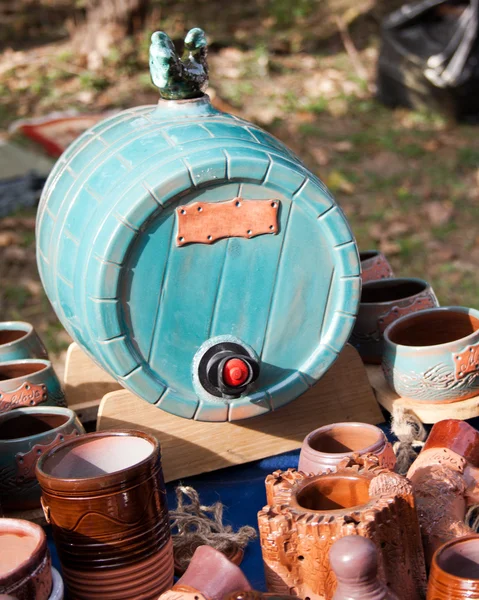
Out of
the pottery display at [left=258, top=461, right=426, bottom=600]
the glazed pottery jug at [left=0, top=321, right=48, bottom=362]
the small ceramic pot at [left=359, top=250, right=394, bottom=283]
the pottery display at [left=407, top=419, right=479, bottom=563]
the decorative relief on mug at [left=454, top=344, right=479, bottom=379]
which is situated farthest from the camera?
the small ceramic pot at [left=359, top=250, right=394, bottom=283]

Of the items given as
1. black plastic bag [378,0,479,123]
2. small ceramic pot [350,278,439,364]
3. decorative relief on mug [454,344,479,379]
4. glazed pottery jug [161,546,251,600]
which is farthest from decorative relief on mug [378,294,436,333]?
black plastic bag [378,0,479,123]

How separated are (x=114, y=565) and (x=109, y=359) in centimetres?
41

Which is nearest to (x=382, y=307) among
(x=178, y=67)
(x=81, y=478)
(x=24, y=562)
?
(x=178, y=67)

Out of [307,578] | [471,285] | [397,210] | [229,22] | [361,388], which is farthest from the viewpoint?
[229,22]

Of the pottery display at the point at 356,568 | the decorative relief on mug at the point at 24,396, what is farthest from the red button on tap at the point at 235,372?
the pottery display at the point at 356,568

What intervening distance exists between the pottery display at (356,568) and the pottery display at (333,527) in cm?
9

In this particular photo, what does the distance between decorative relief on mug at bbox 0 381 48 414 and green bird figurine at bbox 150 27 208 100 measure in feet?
2.12

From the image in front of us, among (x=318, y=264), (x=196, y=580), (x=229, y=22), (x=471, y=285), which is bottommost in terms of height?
(x=471, y=285)

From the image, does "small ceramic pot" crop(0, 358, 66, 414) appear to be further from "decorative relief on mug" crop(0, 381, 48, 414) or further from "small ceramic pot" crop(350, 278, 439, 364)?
"small ceramic pot" crop(350, 278, 439, 364)

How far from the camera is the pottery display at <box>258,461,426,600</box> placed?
106 centimetres

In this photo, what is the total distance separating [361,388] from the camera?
5.74ft

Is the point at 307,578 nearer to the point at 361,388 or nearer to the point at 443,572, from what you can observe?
the point at 443,572

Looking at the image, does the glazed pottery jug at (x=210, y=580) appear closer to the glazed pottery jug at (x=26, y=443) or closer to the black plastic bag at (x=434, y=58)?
the glazed pottery jug at (x=26, y=443)

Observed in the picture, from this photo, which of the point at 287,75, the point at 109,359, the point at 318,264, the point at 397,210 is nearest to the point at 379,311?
the point at 318,264
